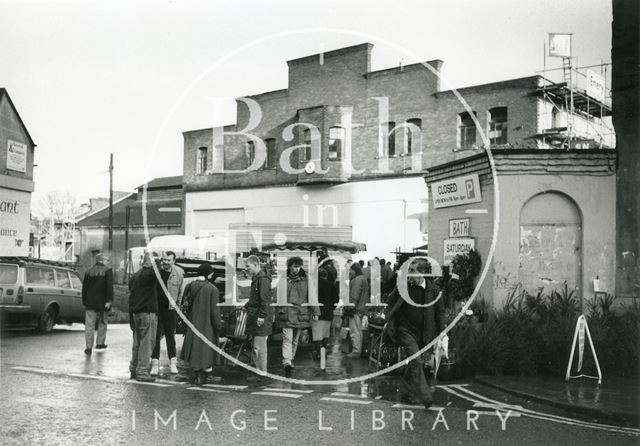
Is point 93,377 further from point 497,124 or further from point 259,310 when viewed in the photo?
point 497,124

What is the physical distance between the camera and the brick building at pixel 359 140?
105 ft

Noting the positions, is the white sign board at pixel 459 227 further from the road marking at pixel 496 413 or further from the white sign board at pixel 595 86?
the white sign board at pixel 595 86

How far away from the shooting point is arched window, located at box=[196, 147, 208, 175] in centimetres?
4297

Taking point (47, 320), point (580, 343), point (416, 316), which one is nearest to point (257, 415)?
point (416, 316)

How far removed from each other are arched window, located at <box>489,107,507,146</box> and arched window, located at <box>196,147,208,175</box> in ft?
59.7

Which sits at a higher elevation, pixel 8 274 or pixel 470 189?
pixel 470 189

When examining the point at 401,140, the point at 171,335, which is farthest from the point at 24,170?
the point at 401,140

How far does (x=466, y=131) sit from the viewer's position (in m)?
33.2

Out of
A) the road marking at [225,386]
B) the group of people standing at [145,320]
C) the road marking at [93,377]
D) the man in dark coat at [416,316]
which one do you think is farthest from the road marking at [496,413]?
the road marking at [93,377]

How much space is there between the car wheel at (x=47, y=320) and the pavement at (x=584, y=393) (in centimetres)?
1197

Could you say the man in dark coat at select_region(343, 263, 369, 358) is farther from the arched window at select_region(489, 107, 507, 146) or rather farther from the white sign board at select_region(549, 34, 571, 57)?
the white sign board at select_region(549, 34, 571, 57)

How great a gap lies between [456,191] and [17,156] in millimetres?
13048

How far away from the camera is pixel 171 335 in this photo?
40.6ft

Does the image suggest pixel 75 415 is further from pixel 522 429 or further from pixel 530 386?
pixel 530 386
